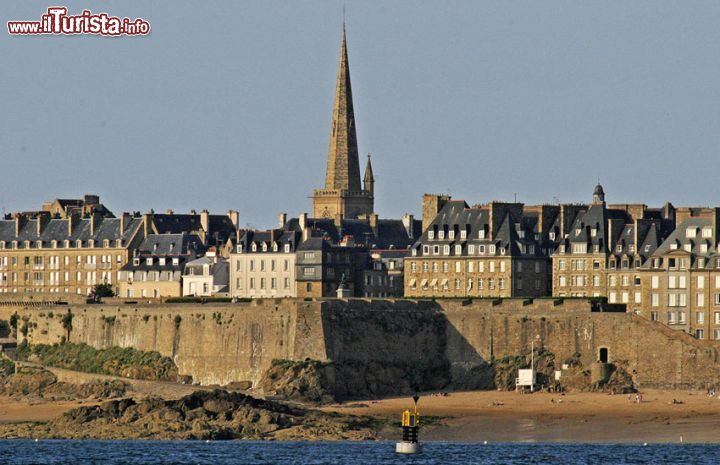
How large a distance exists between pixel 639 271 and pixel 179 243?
100 feet

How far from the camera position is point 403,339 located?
93750 mm

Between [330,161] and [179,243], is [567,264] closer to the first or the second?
[179,243]

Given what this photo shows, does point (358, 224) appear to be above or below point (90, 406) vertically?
above

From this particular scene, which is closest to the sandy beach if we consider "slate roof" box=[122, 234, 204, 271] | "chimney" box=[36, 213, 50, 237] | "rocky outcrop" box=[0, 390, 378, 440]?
"rocky outcrop" box=[0, 390, 378, 440]

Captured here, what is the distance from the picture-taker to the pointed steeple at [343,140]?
155 m

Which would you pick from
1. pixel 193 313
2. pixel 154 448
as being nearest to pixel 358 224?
pixel 193 313

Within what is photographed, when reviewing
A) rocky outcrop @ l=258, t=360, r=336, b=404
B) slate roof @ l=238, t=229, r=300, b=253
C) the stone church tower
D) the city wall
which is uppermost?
the stone church tower

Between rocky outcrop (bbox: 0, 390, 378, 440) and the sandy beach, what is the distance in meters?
2.48

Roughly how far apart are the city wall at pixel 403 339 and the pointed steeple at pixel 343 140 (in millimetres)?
59090

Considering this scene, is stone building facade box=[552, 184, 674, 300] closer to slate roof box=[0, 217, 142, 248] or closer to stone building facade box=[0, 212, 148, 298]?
stone building facade box=[0, 212, 148, 298]

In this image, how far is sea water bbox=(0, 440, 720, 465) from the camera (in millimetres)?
74000

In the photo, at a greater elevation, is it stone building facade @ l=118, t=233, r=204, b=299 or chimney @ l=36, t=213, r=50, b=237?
chimney @ l=36, t=213, r=50, b=237

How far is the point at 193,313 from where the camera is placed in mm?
96000

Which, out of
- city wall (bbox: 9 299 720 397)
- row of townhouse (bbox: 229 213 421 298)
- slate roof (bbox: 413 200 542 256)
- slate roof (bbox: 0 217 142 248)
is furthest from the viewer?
slate roof (bbox: 0 217 142 248)
